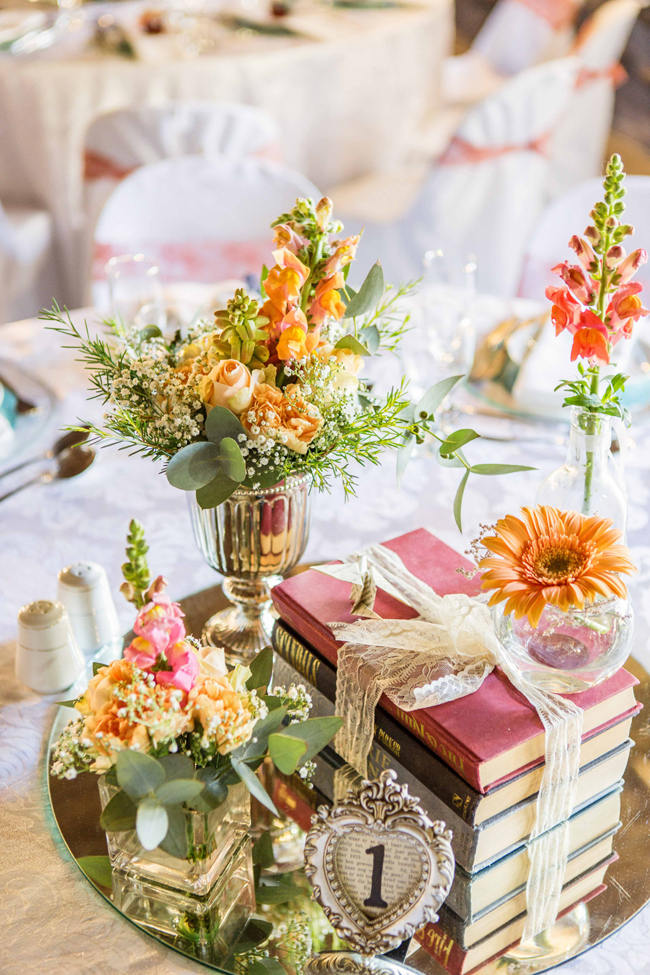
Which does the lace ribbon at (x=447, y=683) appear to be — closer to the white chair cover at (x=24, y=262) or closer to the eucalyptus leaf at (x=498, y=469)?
the eucalyptus leaf at (x=498, y=469)

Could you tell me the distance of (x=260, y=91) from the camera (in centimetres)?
337

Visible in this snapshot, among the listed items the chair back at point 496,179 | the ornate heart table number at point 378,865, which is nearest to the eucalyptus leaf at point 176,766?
the ornate heart table number at point 378,865

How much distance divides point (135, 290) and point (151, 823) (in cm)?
112

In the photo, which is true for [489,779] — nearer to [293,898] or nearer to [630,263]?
[293,898]

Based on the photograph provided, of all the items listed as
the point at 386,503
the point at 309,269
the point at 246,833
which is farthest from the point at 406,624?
the point at 386,503

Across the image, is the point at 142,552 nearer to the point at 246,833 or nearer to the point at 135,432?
the point at 135,432

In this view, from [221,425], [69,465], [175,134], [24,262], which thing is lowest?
[24,262]

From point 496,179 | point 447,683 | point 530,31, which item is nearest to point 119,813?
point 447,683

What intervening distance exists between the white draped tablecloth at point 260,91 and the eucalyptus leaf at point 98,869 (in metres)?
2.46

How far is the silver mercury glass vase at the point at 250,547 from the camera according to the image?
1046 mm

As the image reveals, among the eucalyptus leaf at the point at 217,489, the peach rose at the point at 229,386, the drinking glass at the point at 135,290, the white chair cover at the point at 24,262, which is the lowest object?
the white chair cover at the point at 24,262

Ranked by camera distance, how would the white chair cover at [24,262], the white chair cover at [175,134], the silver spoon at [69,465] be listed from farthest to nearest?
the white chair cover at [24,262]
the white chair cover at [175,134]
the silver spoon at [69,465]

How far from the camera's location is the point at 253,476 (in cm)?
94

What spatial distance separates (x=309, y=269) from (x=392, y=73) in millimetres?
3208
